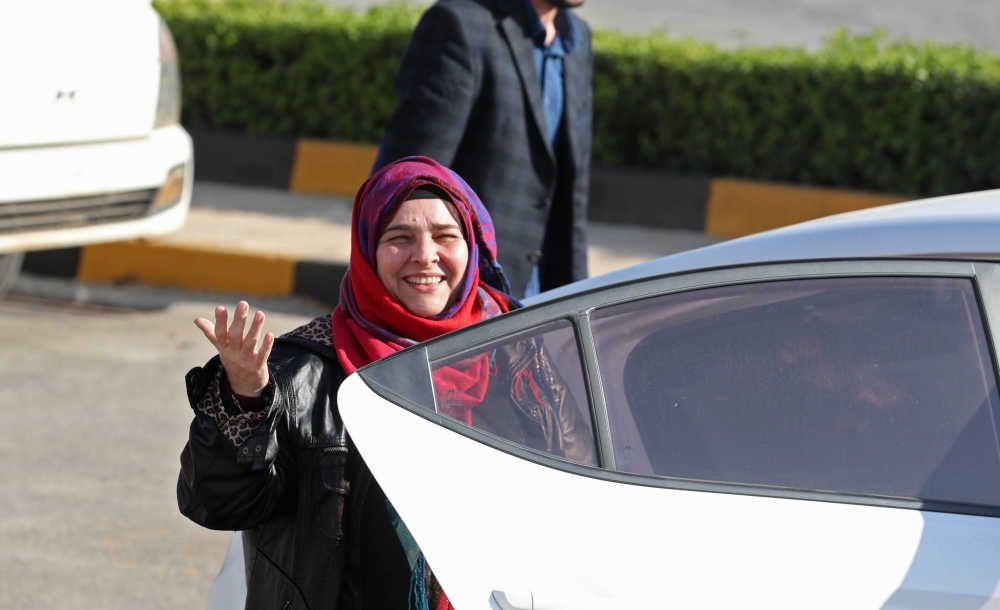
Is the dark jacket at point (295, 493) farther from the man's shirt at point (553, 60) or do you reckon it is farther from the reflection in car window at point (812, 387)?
the man's shirt at point (553, 60)

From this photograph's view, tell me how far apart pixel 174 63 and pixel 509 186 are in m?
3.23

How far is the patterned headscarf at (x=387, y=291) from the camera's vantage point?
1928mm

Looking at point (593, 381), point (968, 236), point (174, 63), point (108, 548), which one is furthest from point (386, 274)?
point (174, 63)

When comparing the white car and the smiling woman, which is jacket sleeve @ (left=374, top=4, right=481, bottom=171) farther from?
the white car

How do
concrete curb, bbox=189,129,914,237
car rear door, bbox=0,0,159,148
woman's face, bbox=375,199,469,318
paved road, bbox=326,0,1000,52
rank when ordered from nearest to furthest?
woman's face, bbox=375,199,469,318 → car rear door, bbox=0,0,159,148 → concrete curb, bbox=189,129,914,237 → paved road, bbox=326,0,1000,52

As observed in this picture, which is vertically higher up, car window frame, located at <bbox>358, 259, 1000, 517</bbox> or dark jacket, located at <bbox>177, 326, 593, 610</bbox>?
car window frame, located at <bbox>358, 259, 1000, 517</bbox>

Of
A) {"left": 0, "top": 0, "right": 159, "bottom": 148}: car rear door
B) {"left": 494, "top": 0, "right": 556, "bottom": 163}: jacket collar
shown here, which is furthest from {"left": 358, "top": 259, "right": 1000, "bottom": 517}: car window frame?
{"left": 0, "top": 0, "right": 159, "bottom": 148}: car rear door

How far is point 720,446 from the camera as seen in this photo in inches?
63.0

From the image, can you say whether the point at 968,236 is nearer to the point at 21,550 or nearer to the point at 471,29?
the point at 471,29

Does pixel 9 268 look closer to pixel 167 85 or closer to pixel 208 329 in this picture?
pixel 167 85

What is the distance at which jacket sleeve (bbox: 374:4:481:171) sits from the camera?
286cm

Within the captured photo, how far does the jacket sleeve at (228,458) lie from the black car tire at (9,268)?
4415mm

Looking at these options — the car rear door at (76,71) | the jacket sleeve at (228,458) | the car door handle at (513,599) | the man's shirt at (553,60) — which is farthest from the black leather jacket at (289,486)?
the car rear door at (76,71)

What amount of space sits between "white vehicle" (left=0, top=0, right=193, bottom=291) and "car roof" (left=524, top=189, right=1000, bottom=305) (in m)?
3.71
